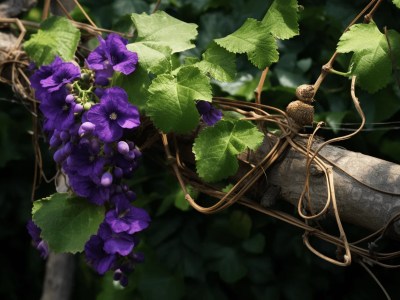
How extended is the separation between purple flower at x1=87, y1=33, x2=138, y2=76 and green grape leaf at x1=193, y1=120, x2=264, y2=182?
22cm

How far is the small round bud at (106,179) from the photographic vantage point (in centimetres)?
→ 139

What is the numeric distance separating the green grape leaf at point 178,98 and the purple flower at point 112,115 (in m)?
0.05

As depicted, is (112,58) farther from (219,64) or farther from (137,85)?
(219,64)

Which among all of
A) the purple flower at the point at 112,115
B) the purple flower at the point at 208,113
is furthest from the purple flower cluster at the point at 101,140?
the purple flower at the point at 208,113

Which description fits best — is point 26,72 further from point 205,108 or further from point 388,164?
point 388,164

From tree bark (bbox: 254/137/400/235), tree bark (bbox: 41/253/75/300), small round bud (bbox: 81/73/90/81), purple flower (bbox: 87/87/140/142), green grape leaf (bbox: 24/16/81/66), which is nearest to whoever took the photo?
tree bark (bbox: 254/137/400/235)

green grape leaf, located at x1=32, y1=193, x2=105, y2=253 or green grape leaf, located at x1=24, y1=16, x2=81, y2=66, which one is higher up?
green grape leaf, located at x1=24, y1=16, x2=81, y2=66

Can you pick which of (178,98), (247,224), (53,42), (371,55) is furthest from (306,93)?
(247,224)

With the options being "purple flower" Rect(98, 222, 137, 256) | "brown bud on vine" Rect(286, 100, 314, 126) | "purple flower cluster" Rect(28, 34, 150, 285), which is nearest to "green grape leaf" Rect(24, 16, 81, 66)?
"purple flower cluster" Rect(28, 34, 150, 285)

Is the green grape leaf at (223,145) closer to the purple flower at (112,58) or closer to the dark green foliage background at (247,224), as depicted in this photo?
the purple flower at (112,58)

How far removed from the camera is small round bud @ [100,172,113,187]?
1.39 meters

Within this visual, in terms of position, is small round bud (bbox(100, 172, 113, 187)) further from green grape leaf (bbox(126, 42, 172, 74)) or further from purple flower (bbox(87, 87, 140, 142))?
green grape leaf (bbox(126, 42, 172, 74))

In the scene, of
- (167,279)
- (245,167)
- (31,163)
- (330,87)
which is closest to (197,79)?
(245,167)

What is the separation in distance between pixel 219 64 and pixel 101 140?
0.29 metres
